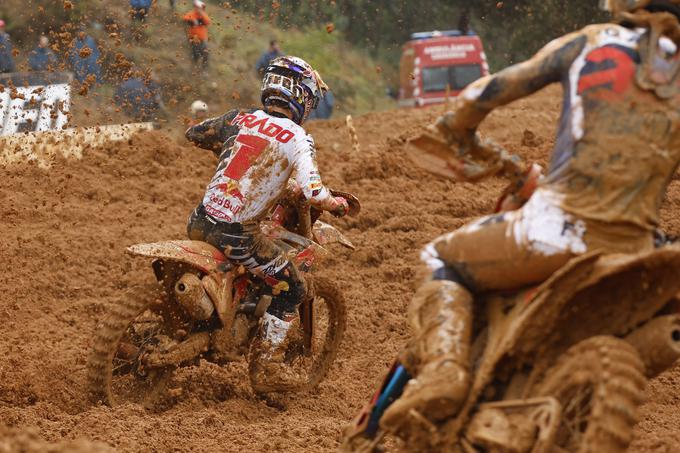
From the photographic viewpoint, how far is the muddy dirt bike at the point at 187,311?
6449 millimetres

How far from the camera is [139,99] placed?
1452 cm

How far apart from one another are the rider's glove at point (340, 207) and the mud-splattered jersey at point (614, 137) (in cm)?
274

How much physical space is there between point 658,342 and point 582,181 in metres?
0.66

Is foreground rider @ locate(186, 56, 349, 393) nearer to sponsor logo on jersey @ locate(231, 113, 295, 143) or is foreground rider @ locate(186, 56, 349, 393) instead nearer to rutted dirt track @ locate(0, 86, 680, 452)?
sponsor logo on jersey @ locate(231, 113, 295, 143)

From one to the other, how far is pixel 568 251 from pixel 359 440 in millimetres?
1328

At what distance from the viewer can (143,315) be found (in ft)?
23.1

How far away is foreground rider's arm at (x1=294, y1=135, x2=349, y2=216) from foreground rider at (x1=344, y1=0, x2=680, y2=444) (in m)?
2.40

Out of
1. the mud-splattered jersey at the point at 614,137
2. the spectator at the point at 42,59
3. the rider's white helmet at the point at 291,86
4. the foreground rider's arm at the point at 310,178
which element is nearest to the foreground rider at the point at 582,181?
the mud-splattered jersey at the point at 614,137

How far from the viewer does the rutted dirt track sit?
621 cm

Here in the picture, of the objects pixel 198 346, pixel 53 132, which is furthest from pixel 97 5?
pixel 198 346

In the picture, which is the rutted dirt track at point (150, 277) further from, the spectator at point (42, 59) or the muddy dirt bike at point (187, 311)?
the spectator at point (42, 59)

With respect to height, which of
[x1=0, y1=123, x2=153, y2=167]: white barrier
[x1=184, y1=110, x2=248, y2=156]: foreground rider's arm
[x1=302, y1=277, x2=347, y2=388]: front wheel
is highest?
[x1=184, y1=110, x2=248, y2=156]: foreground rider's arm

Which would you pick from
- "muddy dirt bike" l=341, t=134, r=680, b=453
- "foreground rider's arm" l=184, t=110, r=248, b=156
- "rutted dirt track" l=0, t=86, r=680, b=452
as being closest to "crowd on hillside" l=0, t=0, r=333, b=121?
"rutted dirt track" l=0, t=86, r=680, b=452

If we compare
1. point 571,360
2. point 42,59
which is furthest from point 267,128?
point 42,59
